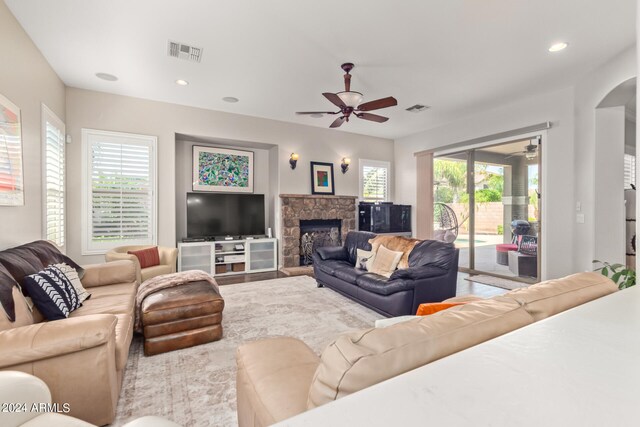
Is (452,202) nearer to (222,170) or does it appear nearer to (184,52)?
(222,170)

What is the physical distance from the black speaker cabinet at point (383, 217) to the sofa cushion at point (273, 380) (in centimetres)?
499

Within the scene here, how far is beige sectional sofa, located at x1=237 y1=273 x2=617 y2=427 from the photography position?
0.72 meters

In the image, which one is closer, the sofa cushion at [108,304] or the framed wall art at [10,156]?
the sofa cushion at [108,304]

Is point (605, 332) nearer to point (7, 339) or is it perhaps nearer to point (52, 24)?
point (7, 339)

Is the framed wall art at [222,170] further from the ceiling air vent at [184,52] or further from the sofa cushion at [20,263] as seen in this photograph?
the sofa cushion at [20,263]

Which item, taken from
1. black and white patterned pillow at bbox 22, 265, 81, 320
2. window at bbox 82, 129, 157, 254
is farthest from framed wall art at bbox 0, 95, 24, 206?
window at bbox 82, 129, 157, 254

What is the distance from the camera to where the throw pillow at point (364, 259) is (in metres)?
3.75

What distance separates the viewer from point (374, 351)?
72 cm

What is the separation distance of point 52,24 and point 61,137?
1626 mm

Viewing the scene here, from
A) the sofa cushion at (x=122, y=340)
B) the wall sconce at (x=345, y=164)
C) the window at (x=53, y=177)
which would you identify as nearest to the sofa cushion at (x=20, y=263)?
the sofa cushion at (x=122, y=340)

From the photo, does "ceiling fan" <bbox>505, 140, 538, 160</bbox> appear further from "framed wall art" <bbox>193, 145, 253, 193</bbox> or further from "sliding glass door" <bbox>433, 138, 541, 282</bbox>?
"framed wall art" <bbox>193, 145, 253, 193</bbox>

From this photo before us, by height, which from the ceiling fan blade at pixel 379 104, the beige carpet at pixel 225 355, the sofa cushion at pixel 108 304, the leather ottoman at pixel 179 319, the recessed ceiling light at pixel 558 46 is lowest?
the beige carpet at pixel 225 355

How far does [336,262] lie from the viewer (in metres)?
4.17

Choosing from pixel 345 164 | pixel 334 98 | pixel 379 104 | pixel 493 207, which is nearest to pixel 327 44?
pixel 334 98
